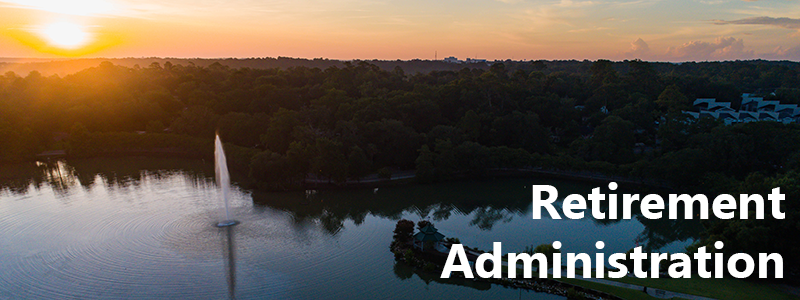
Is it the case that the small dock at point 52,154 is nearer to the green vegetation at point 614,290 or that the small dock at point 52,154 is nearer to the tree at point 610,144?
the green vegetation at point 614,290

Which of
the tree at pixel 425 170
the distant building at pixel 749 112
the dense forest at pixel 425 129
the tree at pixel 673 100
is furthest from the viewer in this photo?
the tree at pixel 673 100

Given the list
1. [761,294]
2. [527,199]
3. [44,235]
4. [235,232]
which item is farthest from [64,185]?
[761,294]

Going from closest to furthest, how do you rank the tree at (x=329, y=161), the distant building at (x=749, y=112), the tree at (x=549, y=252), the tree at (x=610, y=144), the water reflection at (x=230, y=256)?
the water reflection at (x=230, y=256), the tree at (x=549, y=252), the tree at (x=329, y=161), the tree at (x=610, y=144), the distant building at (x=749, y=112)

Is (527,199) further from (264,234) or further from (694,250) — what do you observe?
(264,234)

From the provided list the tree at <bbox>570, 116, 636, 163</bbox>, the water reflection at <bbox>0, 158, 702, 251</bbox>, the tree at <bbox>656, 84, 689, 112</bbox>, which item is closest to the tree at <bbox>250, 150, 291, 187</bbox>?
the water reflection at <bbox>0, 158, 702, 251</bbox>

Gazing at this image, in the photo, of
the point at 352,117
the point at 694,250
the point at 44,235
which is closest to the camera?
the point at 694,250

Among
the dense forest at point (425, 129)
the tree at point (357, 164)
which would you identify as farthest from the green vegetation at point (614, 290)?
the tree at point (357, 164)

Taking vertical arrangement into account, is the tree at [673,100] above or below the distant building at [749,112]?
above
